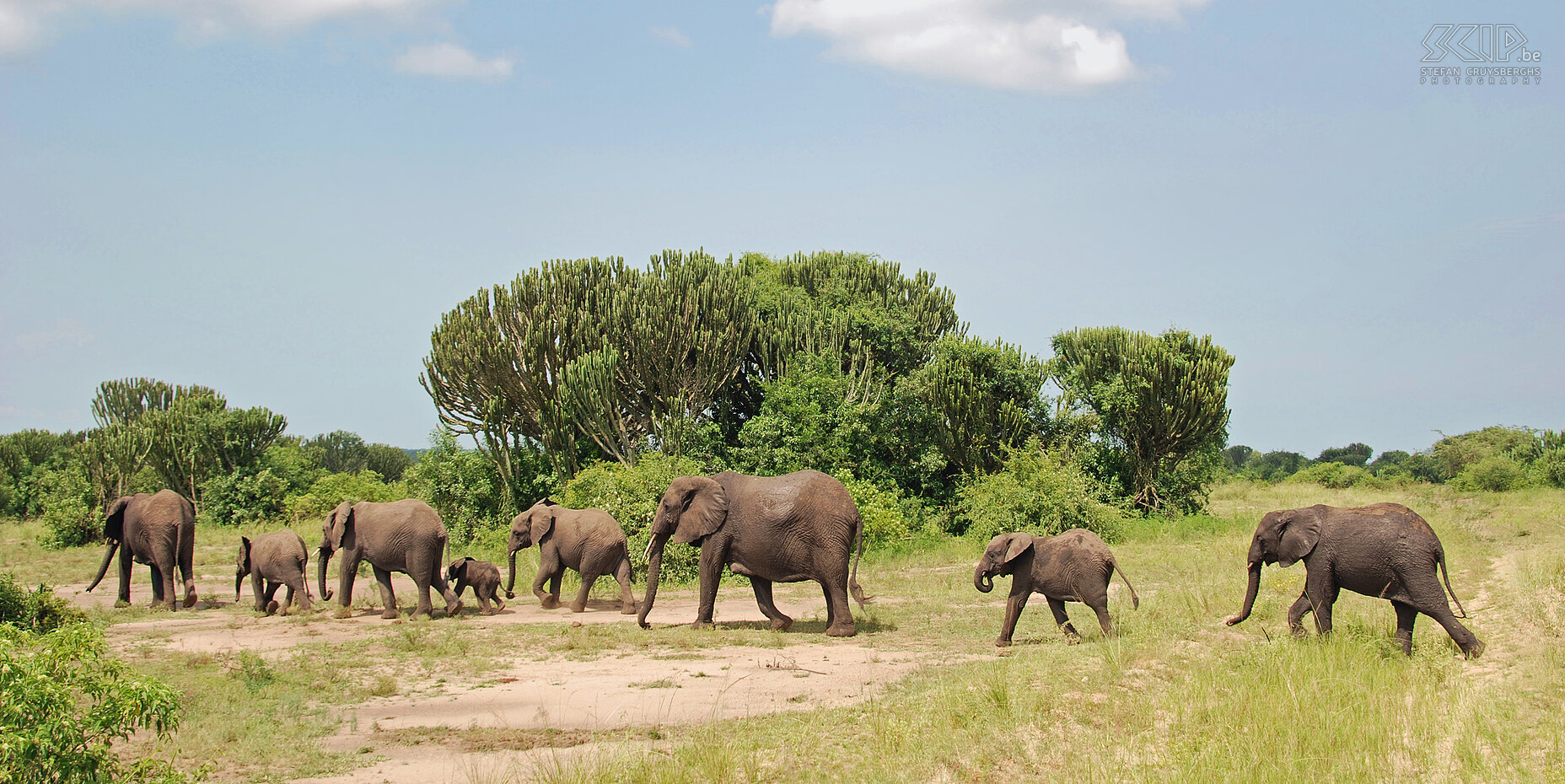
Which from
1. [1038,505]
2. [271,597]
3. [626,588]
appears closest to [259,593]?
[271,597]

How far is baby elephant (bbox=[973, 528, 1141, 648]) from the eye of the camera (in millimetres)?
10820

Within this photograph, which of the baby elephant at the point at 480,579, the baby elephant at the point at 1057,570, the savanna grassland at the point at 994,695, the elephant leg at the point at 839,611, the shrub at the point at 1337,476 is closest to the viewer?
the savanna grassland at the point at 994,695

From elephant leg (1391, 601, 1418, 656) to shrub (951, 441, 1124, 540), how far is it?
13135 millimetres

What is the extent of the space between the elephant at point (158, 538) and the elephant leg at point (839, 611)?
31.8 ft

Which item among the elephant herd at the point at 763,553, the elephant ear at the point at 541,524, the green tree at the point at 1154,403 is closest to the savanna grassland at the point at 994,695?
the elephant herd at the point at 763,553

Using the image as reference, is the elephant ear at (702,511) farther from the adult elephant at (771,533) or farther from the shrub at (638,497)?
the shrub at (638,497)

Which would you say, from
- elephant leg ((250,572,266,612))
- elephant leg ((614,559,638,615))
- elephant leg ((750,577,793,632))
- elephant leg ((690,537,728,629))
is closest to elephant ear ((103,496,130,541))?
elephant leg ((250,572,266,612))

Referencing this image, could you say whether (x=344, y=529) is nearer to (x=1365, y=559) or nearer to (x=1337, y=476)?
(x=1365, y=559)

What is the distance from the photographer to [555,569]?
15.4 m

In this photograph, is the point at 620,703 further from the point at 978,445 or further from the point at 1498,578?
the point at 978,445

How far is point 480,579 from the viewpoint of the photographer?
1477 centimetres

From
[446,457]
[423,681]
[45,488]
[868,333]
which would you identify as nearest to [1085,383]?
[868,333]

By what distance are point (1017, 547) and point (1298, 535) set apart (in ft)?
8.80

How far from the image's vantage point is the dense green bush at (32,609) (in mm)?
11781
